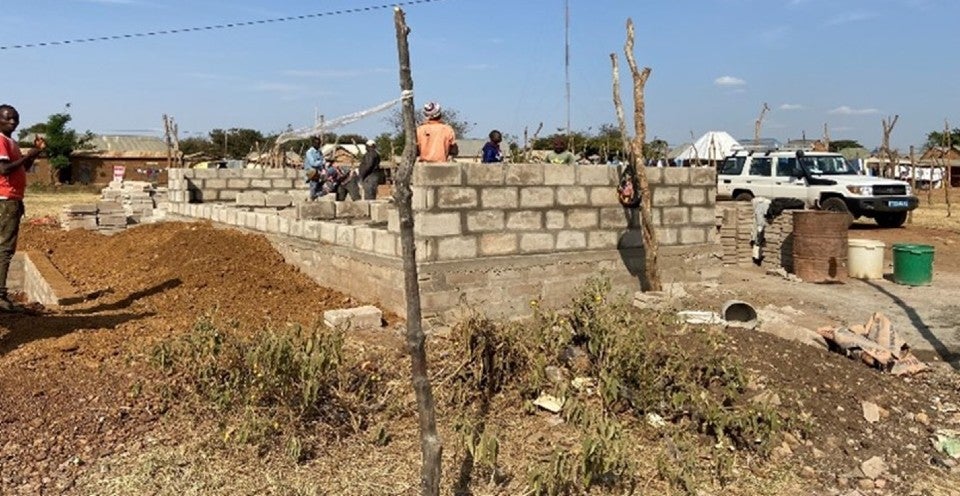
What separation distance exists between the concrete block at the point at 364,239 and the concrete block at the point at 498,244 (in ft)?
3.48

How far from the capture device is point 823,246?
9391 mm

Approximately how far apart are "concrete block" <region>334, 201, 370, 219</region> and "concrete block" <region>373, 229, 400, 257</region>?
2227 mm

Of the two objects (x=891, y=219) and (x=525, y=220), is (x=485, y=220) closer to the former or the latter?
(x=525, y=220)

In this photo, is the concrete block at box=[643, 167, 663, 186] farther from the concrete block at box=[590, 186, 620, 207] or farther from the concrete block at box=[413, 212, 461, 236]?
the concrete block at box=[413, 212, 461, 236]

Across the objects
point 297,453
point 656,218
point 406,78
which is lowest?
point 297,453

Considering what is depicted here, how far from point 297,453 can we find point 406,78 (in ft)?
6.77

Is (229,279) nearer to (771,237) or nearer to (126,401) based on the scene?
(126,401)

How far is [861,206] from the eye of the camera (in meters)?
14.5

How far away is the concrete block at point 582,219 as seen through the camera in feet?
24.2

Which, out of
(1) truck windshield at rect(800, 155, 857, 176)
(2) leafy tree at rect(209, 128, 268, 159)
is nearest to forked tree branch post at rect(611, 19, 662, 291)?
(1) truck windshield at rect(800, 155, 857, 176)

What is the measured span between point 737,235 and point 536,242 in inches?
193

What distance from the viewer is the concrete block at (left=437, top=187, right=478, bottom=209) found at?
6523mm

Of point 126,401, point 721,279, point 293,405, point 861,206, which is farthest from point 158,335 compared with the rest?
point 861,206

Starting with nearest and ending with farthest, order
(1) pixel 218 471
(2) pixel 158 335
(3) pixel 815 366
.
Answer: (1) pixel 218 471
(3) pixel 815 366
(2) pixel 158 335
